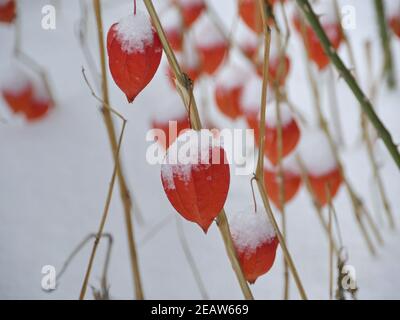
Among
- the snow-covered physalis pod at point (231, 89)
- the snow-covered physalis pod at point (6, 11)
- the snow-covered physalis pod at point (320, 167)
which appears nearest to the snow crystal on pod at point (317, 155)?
the snow-covered physalis pod at point (320, 167)

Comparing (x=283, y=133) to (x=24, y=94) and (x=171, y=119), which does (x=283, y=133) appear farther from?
(x=24, y=94)

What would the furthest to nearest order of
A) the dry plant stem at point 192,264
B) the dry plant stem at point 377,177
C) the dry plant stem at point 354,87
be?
the dry plant stem at point 377,177 < the dry plant stem at point 192,264 < the dry plant stem at point 354,87

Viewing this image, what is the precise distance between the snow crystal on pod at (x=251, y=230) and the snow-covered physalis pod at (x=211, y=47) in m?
0.35

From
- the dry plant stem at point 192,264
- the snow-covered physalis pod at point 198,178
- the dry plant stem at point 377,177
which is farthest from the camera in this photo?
the dry plant stem at point 377,177

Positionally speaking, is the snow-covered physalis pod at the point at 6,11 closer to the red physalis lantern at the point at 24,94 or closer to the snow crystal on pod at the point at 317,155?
the red physalis lantern at the point at 24,94

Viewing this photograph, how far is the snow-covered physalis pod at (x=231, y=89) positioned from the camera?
23.7 inches

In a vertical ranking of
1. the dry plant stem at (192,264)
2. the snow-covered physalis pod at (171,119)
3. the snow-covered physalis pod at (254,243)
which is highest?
the snow-covered physalis pod at (171,119)

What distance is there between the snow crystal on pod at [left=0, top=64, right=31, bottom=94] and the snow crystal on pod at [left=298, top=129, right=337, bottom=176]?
0.33m

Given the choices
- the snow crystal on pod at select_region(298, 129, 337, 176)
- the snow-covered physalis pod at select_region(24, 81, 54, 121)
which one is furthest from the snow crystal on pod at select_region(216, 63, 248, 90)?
the snow-covered physalis pod at select_region(24, 81, 54, 121)

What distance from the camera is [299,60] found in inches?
43.4

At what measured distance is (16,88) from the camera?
636mm

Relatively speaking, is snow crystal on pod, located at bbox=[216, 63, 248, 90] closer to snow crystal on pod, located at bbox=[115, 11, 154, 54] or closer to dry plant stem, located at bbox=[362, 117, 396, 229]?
dry plant stem, located at bbox=[362, 117, 396, 229]

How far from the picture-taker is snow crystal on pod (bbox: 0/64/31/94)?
0.63m
